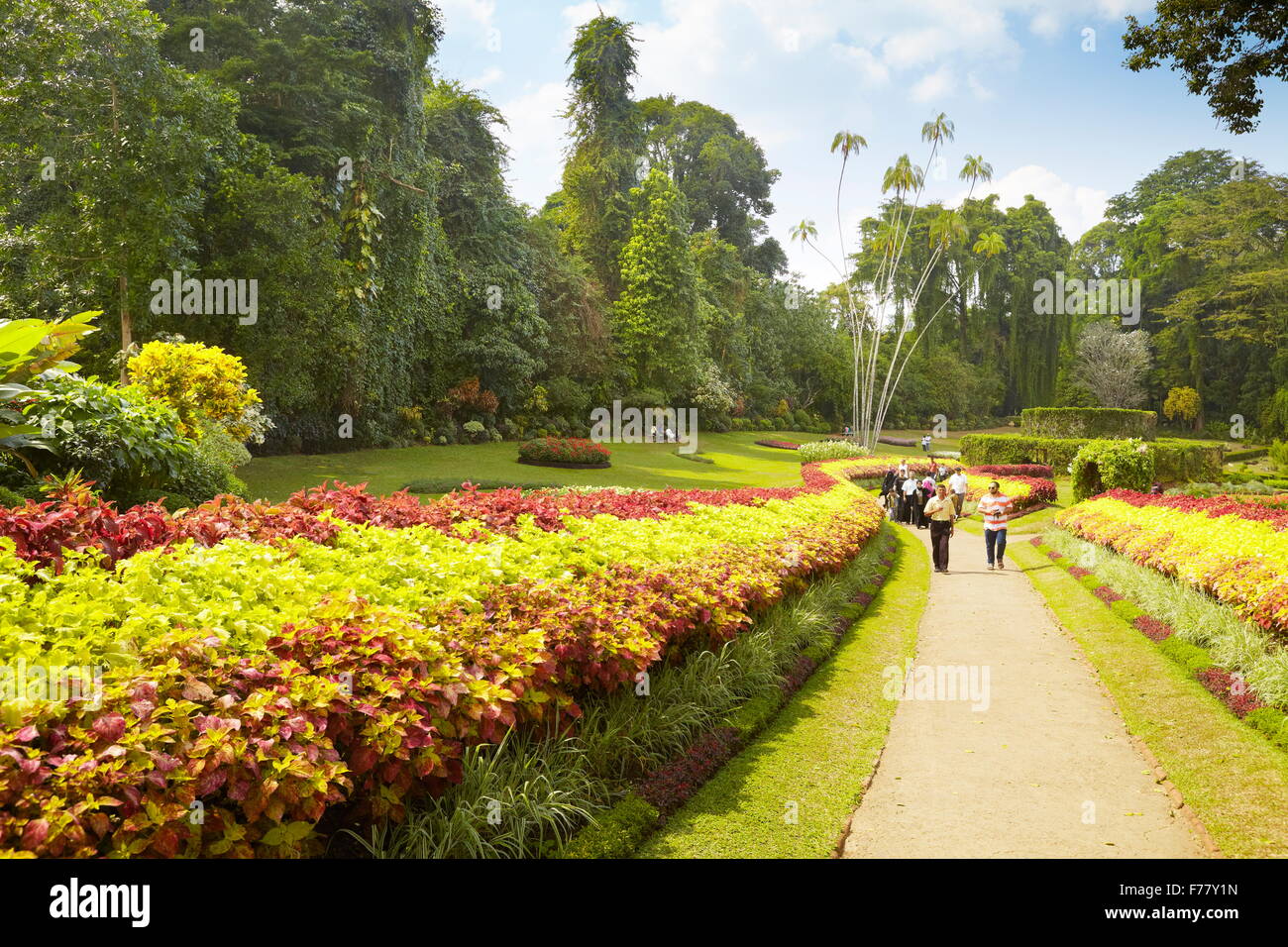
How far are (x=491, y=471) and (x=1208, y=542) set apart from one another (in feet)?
56.9

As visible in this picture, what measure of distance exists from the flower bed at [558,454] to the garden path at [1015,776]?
17.2 m

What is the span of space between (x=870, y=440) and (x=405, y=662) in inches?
1561

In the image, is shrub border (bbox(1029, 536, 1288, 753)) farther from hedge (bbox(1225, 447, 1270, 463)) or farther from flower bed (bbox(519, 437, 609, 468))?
hedge (bbox(1225, 447, 1270, 463))

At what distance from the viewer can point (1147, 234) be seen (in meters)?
52.4

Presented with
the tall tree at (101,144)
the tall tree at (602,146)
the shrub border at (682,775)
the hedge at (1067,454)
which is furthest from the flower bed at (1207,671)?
the tall tree at (602,146)

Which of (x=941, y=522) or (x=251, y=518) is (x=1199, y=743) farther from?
(x=941, y=522)

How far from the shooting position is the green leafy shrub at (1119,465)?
18.8 metres

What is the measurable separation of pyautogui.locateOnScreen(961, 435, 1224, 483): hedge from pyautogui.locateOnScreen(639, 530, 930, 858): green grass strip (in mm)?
21461

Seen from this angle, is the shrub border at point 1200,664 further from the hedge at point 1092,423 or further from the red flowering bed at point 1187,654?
the hedge at point 1092,423

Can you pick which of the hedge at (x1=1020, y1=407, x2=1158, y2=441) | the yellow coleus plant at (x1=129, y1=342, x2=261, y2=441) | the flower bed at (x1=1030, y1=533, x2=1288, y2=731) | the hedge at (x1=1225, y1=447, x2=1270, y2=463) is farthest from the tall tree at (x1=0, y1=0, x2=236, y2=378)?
the hedge at (x1=1225, y1=447, x2=1270, y2=463)

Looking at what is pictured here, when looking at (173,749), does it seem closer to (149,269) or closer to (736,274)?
(149,269)
